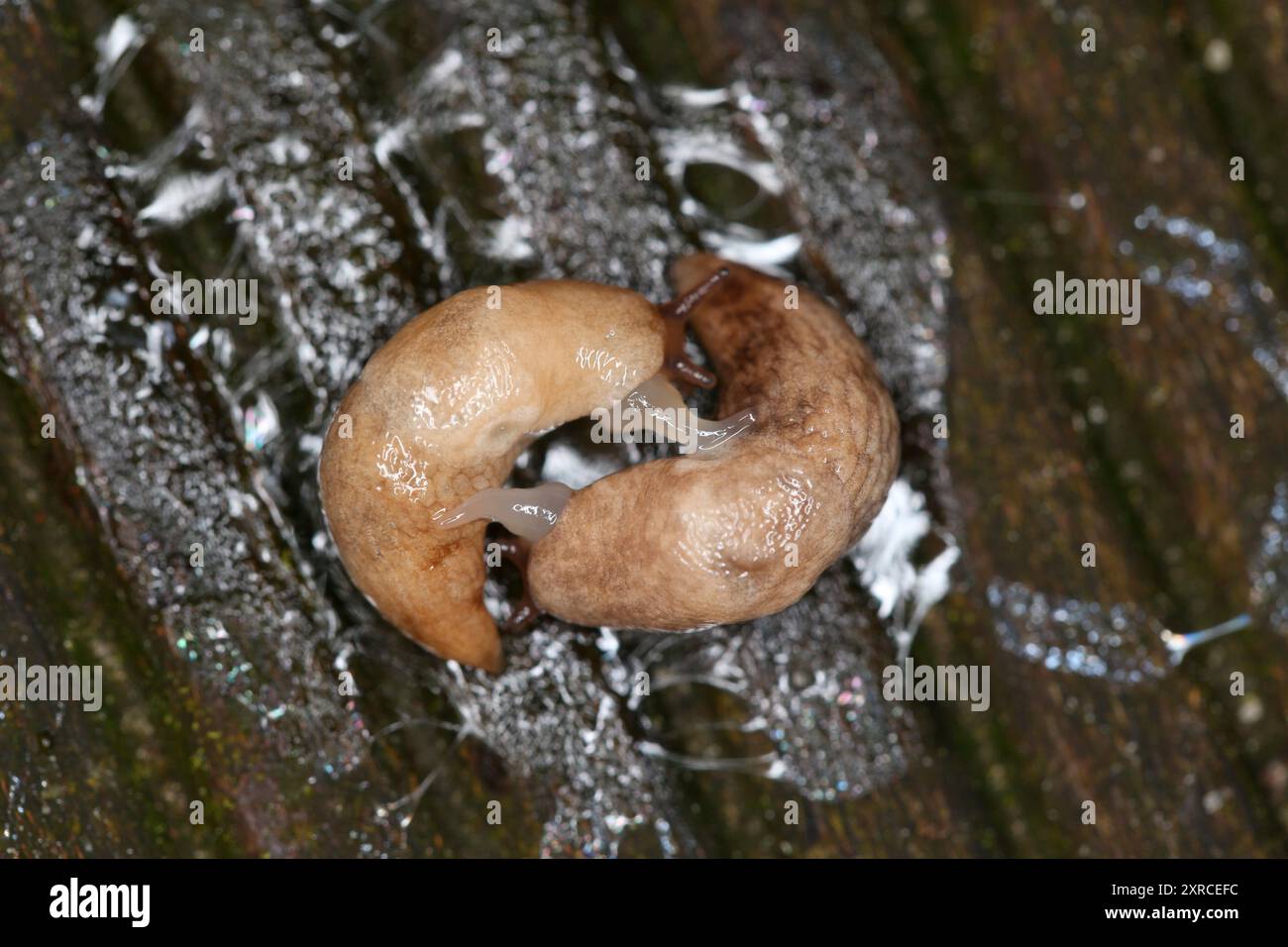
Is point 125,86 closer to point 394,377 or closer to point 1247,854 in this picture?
point 394,377

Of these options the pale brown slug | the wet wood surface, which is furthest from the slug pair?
the wet wood surface

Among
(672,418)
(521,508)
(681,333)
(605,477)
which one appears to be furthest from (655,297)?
(521,508)

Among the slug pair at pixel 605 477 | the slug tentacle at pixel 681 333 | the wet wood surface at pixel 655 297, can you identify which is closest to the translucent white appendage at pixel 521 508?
the slug pair at pixel 605 477

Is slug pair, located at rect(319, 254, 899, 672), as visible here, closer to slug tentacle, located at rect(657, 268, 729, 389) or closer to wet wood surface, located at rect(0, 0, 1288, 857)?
slug tentacle, located at rect(657, 268, 729, 389)

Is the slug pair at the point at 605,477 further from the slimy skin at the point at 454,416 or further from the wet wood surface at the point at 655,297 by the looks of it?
the wet wood surface at the point at 655,297

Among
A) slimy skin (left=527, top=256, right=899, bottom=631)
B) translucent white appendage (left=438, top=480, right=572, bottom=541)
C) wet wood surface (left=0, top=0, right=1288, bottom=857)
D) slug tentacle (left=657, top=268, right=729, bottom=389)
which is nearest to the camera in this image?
slimy skin (left=527, top=256, right=899, bottom=631)
